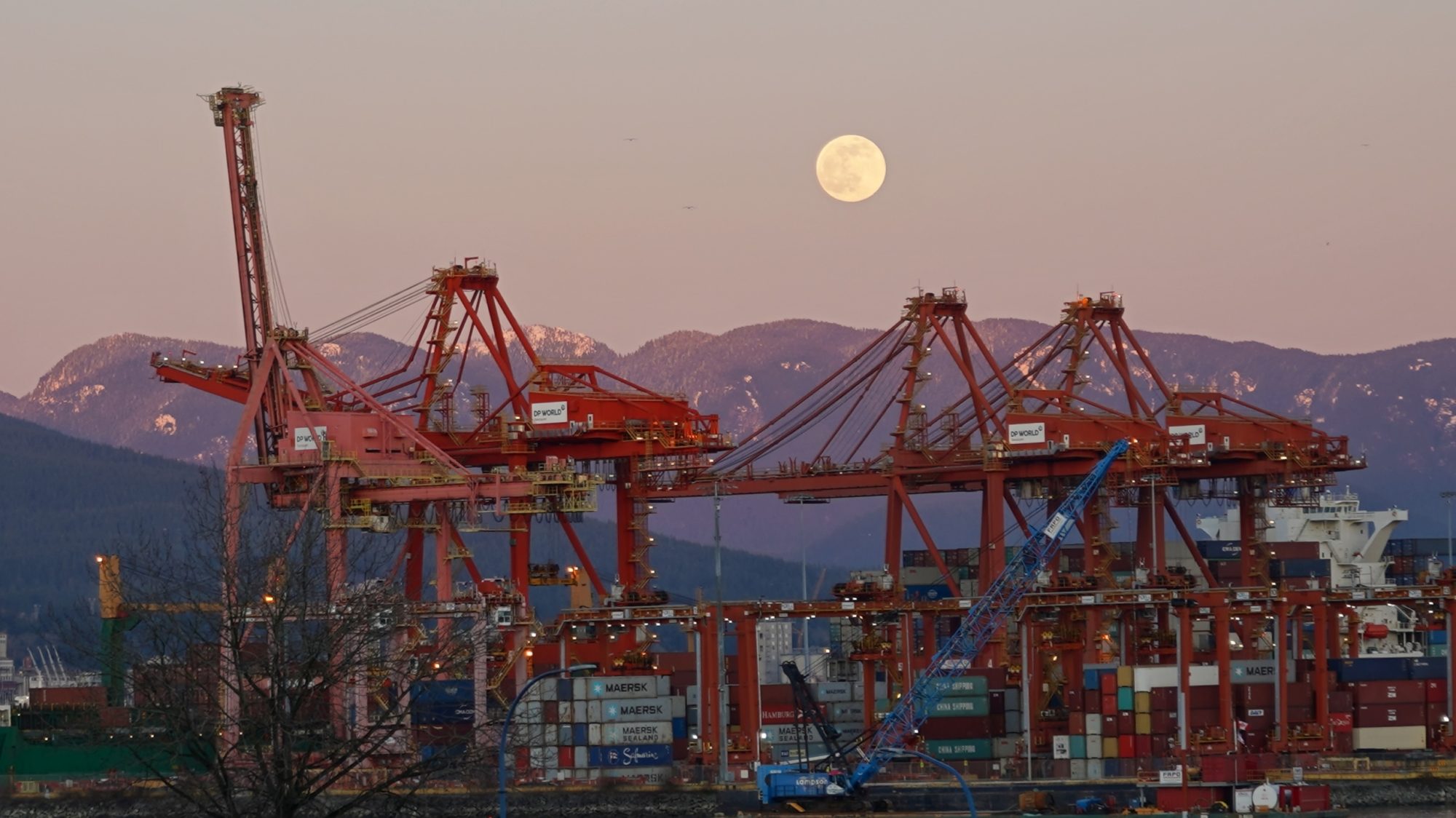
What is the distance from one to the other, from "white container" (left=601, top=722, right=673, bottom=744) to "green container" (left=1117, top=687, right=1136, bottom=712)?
16887mm

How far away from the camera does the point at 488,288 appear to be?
330 ft

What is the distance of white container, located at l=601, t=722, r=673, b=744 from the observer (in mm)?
89812

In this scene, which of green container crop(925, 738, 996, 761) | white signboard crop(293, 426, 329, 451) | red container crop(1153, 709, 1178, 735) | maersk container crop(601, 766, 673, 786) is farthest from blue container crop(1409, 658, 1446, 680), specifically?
white signboard crop(293, 426, 329, 451)

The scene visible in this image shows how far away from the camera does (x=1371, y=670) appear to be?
96.8 metres

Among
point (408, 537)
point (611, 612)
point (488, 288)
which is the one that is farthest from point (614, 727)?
point (488, 288)

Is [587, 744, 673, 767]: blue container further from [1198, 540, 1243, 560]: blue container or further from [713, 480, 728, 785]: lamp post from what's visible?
[1198, 540, 1243, 560]: blue container

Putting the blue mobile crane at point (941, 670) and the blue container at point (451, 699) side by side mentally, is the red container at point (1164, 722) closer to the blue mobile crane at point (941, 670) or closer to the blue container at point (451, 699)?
the blue mobile crane at point (941, 670)

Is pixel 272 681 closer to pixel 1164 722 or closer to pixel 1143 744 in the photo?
pixel 1143 744

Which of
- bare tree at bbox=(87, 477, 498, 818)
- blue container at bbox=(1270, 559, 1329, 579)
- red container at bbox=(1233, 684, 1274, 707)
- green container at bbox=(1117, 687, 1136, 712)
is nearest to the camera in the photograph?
bare tree at bbox=(87, 477, 498, 818)

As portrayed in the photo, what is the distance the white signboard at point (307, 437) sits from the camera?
88938 millimetres

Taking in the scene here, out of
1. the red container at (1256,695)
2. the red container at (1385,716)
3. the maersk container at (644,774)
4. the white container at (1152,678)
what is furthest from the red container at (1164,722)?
the maersk container at (644,774)

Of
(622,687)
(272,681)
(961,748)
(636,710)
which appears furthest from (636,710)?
(272,681)

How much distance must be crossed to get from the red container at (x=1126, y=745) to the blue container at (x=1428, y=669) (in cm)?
1482

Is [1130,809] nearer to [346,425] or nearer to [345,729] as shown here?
[346,425]
